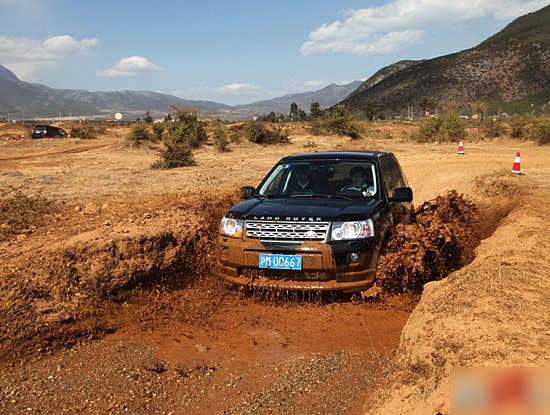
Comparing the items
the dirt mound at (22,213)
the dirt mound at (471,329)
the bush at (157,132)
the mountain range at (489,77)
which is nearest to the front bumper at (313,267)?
the dirt mound at (471,329)

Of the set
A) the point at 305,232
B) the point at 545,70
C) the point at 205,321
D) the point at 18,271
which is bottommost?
the point at 205,321

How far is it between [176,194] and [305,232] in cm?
681

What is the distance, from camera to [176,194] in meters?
11.4

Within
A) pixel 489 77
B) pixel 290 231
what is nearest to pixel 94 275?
pixel 290 231

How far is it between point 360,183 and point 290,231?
1661 mm

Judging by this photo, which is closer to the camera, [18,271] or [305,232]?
[305,232]

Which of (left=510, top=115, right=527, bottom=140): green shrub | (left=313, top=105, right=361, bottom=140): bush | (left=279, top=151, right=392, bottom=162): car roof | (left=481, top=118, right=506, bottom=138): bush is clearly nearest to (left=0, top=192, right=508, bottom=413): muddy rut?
(left=279, top=151, right=392, bottom=162): car roof

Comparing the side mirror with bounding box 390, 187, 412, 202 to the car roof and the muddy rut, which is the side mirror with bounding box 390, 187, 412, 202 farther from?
the car roof

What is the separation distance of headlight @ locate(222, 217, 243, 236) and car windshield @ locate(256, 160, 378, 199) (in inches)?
38.0

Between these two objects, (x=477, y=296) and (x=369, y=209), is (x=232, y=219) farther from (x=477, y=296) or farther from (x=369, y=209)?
(x=477, y=296)

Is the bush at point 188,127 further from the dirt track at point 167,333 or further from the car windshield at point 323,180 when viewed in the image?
the car windshield at point 323,180

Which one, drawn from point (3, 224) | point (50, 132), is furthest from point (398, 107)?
point (3, 224)

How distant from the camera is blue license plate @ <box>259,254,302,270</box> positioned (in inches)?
203

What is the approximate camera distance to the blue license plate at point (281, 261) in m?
5.15
